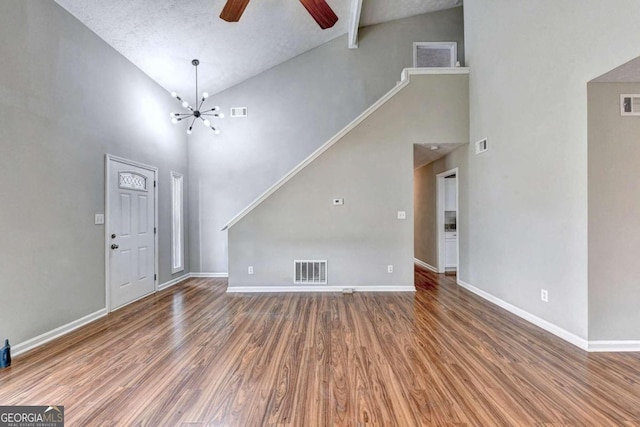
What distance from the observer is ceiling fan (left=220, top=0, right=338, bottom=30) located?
2.93m

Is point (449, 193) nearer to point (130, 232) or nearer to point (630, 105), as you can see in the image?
point (630, 105)

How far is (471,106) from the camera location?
4.50 m

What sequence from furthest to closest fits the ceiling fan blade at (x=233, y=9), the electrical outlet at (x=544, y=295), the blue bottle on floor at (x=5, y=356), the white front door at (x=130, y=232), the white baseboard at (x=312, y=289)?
the white baseboard at (x=312, y=289)
the white front door at (x=130, y=232)
the electrical outlet at (x=544, y=295)
the ceiling fan blade at (x=233, y=9)
the blue bottle on floor at (x=5, y=356)

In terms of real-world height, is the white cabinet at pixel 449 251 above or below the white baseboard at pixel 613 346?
above

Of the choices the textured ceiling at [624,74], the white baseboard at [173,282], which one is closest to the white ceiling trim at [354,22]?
the textured ceiling at [624,74]

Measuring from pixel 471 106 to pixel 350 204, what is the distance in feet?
8.32

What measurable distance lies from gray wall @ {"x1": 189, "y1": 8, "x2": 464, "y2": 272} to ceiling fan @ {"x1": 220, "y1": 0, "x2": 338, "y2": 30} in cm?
264

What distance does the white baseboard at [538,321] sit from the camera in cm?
264

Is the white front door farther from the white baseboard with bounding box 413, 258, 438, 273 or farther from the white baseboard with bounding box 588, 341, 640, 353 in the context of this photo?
the white baseboard with bounding box 588, 341, 640, 353

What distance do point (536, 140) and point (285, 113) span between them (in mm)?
4512

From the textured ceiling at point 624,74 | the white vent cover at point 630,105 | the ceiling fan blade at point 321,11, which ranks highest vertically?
the ceiling fan blade at point 321,11

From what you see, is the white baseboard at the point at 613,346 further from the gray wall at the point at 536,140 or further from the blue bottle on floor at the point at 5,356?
the blue bottle on floor at the point at 5,356

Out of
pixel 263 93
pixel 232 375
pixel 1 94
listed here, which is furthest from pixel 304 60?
pixel 232 375

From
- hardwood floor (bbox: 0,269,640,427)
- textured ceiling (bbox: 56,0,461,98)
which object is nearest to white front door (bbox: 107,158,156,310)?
hardwood floor (bbox: 0,269,640,427)
